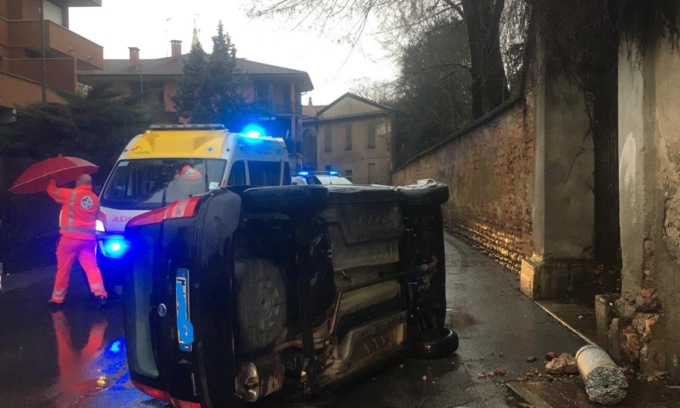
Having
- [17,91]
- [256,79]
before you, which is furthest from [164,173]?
[256,79]

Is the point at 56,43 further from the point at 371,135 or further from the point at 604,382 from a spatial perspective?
Result: the point at 371,135

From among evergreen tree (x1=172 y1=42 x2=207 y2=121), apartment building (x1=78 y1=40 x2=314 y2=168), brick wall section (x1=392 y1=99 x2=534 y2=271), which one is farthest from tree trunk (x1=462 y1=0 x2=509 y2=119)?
apartment building (x1=78 y1=40 x2=314 y2=168)

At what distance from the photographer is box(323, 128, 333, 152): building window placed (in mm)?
54844

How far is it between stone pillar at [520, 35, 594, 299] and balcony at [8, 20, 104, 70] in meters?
21.7

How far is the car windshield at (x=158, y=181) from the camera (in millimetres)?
8422

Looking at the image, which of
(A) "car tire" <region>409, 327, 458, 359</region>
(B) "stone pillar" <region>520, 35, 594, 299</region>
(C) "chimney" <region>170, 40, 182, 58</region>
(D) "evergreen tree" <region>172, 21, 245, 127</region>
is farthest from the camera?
(C) "chimney" <region>170, 40, 182, 58</region>

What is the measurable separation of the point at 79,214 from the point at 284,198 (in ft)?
18.3

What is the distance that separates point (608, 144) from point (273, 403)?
553 cm

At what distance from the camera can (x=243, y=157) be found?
30.7ft

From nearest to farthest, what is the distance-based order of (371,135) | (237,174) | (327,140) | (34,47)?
(237,174) < (34,47) < (371,135) < (327,140)

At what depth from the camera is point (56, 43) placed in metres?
23.6

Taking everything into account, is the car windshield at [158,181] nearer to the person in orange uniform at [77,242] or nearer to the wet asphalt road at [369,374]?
the person in orange uniform at [77,242]

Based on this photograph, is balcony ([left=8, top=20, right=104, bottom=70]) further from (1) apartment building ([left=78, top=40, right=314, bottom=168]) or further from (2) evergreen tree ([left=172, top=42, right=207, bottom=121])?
(1) apartment building ([left=78, top=40, right=314, bottom=168])

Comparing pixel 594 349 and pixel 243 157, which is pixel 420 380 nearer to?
pixel 594 349
